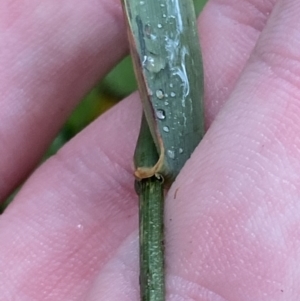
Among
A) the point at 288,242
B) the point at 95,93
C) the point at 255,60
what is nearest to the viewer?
the point at 288,242

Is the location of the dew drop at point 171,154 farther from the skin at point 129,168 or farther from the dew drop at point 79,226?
the dew drop at point 79,226

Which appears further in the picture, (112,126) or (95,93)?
(95,93)

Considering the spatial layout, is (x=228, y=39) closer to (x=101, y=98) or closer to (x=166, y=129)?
(x=166, y=129)

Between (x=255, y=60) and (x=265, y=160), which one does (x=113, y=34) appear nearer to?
(x=255, y=60)

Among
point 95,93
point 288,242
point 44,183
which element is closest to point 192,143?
point 288,242

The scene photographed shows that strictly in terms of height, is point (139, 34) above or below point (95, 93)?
above

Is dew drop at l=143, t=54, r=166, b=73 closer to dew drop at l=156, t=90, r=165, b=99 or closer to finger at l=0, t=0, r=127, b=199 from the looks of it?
dew drop at l=156, t=90, r=165, b=99

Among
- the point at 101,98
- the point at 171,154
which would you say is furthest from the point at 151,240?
the point at 101,98
